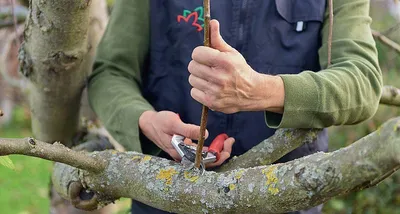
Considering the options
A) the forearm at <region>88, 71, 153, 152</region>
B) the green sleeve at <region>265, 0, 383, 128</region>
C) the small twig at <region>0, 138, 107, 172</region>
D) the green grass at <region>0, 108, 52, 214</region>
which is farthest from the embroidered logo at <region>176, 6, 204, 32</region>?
the green grass at <region>0, 108, 52, 214</region>

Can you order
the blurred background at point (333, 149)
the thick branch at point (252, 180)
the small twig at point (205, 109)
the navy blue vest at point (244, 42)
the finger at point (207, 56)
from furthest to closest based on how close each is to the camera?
the blurred background at point (333, 149)
the navy blue vest at point (244, 42)
the finger at point (207, 56)
the small twig at point (205, 109)
the thick branch at point (252, 180)

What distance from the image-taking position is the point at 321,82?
130cm

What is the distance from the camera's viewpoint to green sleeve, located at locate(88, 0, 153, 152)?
1.64 m

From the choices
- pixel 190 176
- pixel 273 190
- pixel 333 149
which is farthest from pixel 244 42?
pixel 333 149

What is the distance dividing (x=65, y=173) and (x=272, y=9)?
2.54 ft

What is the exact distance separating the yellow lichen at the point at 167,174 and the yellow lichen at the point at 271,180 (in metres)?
0.24

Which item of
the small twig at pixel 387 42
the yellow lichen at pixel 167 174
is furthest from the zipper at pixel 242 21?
the small twig at pixel 387 42

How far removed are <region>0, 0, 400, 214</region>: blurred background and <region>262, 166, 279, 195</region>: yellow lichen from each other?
902mm

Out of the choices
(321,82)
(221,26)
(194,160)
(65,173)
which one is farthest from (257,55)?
(65,173)

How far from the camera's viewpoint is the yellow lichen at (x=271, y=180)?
0.99 meters

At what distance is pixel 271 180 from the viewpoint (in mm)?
1003

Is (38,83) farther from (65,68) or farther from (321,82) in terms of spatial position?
(321,82)

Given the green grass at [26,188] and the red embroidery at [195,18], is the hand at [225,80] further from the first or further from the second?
the green grass at [26,188]

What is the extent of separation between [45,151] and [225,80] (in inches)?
15.9
